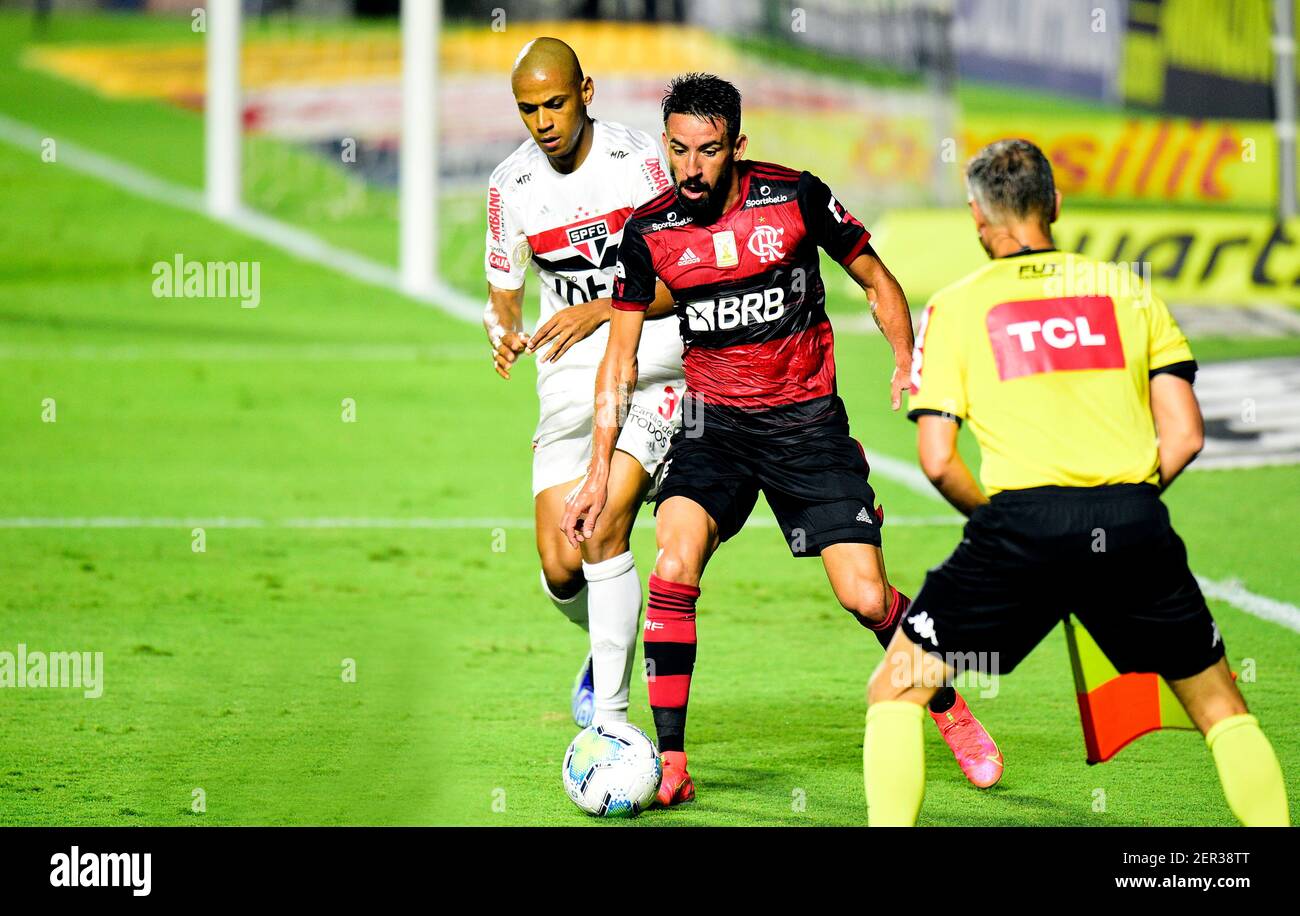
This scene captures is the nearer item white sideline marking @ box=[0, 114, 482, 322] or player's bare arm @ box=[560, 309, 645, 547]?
player's bare arm @ box=[560, 309, 645, 547]

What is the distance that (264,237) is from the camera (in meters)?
21.5

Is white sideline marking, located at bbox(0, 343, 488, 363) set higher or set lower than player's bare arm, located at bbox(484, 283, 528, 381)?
lower

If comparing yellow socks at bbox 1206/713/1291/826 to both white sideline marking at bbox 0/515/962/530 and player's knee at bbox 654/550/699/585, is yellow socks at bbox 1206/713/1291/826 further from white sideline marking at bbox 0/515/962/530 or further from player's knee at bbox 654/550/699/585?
white sideline marking at bbox 0/515/962/530

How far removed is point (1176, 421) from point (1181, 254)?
13.1 metres

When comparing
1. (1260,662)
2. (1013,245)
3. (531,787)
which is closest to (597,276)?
(531,787)

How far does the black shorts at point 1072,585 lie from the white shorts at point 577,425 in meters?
1.74

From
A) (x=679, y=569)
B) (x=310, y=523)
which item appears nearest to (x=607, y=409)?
(x=679, y=569)

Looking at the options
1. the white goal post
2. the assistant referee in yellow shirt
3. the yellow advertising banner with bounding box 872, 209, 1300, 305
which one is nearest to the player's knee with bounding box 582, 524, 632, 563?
the assistant referee in yellow shirt

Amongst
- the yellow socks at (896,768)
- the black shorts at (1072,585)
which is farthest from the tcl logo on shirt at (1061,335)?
the yellow socks at (896,768)

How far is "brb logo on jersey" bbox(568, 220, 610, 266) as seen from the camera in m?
6.48

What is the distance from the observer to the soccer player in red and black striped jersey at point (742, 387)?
18.7ft

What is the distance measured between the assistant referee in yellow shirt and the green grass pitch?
0.98m

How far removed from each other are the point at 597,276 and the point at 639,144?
473 mm

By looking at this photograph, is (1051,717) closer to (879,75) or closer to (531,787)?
(531,787)
